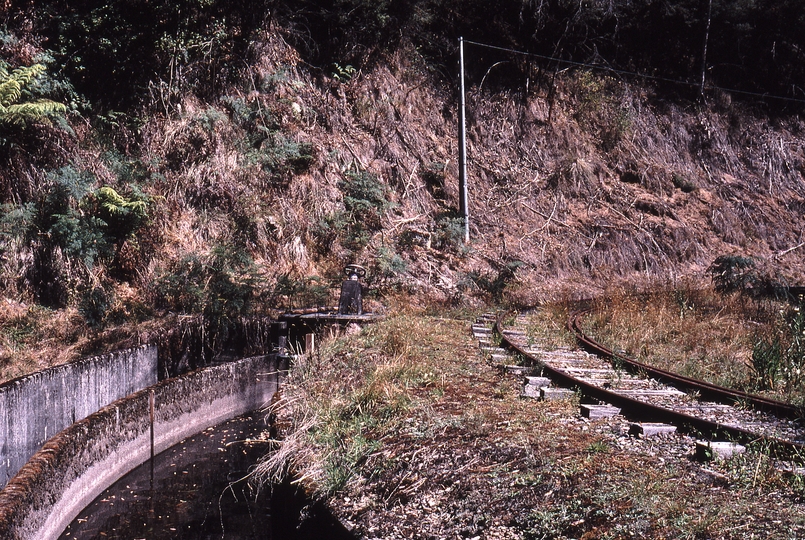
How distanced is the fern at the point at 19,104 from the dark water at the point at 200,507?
7.61 metres

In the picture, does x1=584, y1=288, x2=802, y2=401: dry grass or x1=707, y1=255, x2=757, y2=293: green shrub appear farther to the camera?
x1=707, y1=255, x2=757, y2=293: green shrub

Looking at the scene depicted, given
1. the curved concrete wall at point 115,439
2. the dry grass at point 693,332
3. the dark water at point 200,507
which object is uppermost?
the dry grass at point 693,332

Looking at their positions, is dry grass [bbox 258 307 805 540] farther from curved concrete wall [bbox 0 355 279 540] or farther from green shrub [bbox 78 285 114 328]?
green shrub [bbox 78 285 114 328]

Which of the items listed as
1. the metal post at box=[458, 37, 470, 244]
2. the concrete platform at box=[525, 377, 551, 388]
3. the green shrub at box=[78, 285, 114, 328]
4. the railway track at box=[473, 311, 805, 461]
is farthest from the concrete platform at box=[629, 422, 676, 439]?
the metal post at box=[458, 37, 470, 244]

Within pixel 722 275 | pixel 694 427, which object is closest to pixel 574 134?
pixel 722 275

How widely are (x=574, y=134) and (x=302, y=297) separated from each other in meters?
13.0

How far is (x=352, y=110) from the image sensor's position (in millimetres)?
20125

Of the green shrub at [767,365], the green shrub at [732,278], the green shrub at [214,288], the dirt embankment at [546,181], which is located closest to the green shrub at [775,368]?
the green shrub at [767,365]

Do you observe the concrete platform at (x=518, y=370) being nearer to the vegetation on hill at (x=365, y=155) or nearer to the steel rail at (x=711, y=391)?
the steel rail at (x=711, y=391)

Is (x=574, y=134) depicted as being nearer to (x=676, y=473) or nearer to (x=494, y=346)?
(x=494, y=346)

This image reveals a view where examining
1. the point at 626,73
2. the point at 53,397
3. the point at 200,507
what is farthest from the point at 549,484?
the point at 626,73

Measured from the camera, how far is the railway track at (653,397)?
17.5 feet

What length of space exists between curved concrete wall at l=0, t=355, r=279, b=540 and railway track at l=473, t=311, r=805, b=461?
136 inches

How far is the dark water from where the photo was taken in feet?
19.6
